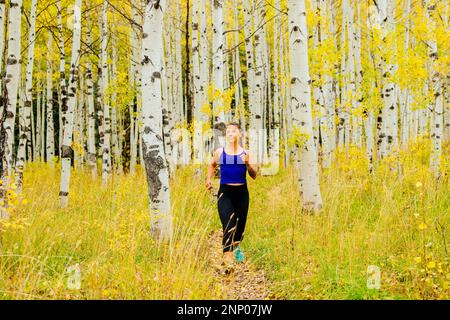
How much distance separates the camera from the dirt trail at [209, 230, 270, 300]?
161 inches

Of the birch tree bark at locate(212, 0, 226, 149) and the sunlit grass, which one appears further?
the birch tree bark at locate(212, 0, 226, 149)

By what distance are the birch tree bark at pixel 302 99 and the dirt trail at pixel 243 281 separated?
5.94 feet

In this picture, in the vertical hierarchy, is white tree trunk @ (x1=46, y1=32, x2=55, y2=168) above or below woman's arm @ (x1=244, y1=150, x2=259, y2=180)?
above

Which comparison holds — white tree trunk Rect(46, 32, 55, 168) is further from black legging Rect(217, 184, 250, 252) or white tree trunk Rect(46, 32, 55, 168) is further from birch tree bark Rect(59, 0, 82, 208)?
black legging Rect(217, 184, 250, 252)

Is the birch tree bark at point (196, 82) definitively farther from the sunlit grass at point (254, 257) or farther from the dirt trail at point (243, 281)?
the dirt trail at point (243, 281)

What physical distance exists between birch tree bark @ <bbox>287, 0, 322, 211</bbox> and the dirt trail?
1.81 meters

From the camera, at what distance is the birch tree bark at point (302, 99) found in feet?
21.2

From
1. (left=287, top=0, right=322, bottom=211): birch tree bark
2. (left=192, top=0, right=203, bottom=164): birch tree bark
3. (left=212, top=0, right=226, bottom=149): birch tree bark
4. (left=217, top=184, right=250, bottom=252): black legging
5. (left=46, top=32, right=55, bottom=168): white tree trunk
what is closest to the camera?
(left=217, top=184, right=250, bottom=252): black legging

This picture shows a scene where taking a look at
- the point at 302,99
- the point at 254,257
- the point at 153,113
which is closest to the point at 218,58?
the point at 302,99

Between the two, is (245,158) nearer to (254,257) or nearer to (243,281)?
(254,257)

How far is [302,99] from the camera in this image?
6539mm

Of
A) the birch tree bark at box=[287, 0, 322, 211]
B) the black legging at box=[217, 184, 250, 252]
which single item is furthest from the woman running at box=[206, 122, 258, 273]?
the birch tree bark at box=[287, 0, 322, 211]

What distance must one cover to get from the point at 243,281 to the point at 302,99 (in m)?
3.25
